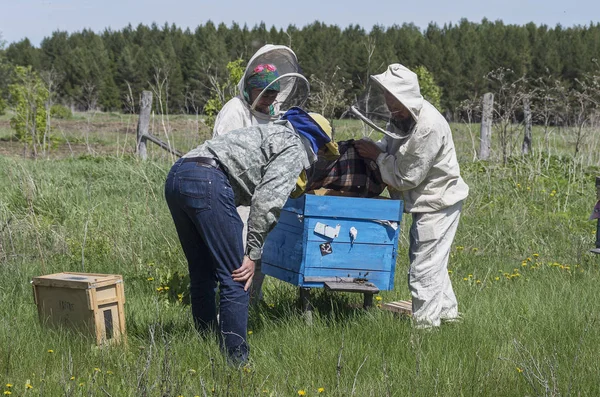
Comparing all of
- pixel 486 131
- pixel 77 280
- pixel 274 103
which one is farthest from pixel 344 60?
pixel 77 280

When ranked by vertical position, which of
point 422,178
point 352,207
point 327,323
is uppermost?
point 422,178

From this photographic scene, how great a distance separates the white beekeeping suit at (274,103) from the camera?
5.22m

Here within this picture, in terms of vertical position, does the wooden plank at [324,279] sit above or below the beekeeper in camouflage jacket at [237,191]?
below

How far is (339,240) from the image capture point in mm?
4625

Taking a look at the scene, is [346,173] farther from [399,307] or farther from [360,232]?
[399,307]

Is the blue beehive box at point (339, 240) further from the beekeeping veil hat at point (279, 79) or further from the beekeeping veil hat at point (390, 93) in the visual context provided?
the beekeeping veil hat at point (279, 79)

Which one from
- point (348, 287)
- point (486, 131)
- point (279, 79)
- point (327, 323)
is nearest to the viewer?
point (348, 287)

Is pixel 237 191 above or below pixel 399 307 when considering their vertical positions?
above

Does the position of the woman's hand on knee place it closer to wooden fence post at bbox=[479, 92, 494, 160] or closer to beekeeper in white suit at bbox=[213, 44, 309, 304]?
beekeeper in white suit at bbox=[213, 44, 309, 304]

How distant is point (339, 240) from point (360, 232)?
0.50 feet

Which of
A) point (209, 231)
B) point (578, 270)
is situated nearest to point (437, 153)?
point (209, 231)

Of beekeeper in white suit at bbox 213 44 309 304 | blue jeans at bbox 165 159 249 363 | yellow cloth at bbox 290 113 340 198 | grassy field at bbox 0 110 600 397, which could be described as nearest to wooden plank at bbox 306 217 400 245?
yellow cloth at bbox 290 113 340 198

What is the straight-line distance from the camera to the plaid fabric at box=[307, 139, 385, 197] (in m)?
4.94

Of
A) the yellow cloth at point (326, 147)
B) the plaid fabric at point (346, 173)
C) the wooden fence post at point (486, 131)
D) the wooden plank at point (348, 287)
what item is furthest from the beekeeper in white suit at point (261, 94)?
the wooden fence post at point (486, 131)
